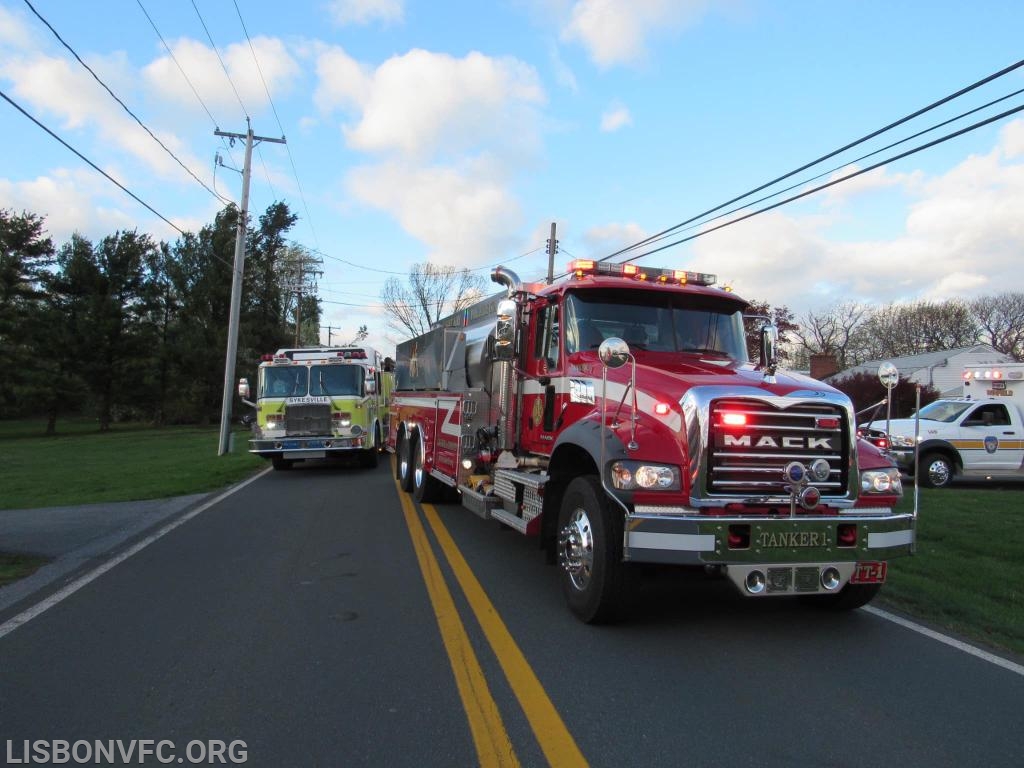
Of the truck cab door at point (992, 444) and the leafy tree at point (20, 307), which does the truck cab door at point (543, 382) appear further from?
the leafy tree at point (20, 307)

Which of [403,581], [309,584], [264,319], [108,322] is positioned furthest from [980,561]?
[264,319]

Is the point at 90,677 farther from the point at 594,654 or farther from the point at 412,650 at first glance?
the point at 594,654

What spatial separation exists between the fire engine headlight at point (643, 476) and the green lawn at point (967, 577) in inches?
100

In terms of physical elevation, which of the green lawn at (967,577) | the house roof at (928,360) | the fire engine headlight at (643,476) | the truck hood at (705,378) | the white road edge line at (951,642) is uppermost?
the house roof at (928,360)

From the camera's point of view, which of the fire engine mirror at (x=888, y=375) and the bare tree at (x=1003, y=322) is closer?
the fire engine mirror at (x=888, y=375)

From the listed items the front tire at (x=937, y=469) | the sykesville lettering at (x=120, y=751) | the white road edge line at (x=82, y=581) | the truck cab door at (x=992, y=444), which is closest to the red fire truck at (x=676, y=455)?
the sykesville lettering at (x=120, y=751)

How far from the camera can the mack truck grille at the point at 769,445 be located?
16.5 ft

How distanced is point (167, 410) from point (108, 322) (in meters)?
6.74

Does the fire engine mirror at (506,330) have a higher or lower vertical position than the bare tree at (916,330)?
lower

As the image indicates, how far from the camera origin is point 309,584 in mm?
6566

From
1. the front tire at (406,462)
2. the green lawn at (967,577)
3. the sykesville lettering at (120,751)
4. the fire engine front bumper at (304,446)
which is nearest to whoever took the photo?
the sykesville lettering at (120,751)

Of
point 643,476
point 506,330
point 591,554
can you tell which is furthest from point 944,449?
point 643,476

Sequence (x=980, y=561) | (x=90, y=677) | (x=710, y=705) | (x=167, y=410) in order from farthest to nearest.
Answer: (x=167, y=410)
(x=980, y=561)
(x=90, y=677)
(x=710, y=705)

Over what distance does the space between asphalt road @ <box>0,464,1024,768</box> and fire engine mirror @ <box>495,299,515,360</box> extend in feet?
7.20
